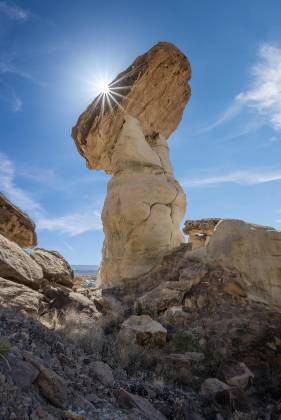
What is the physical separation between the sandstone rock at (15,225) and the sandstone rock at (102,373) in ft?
18.3

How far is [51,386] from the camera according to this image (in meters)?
3.03

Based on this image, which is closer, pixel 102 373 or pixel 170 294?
pixel 102 373

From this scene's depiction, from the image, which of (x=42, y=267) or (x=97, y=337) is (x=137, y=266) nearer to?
(x=42, y=267)

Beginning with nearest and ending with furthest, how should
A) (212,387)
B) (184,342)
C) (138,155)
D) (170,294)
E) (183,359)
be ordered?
(212,387)
(183,359)
(184,342)
(170,294)
(138,155)

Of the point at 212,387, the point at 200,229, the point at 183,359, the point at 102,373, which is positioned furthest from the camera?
the point at 200,229

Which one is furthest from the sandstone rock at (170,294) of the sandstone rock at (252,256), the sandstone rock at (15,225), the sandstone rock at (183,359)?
the sandstone rock at (15,225)

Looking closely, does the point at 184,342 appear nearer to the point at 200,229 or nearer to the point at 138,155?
the point at 138,155

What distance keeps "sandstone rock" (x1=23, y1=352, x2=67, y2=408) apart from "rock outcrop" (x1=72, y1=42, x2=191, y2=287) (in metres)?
7.20

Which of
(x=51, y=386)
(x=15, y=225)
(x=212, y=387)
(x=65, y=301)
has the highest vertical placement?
(x=15, y=225)

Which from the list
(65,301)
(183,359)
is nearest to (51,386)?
(183,359)

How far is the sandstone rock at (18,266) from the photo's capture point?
6371mm

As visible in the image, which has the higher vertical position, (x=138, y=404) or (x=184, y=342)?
(x=184, y=342)

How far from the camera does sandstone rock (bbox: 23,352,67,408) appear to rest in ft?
9.71

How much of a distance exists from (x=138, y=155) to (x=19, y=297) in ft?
25.9
